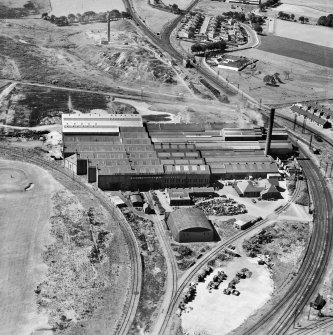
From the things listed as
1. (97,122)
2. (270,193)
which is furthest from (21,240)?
(270,193)

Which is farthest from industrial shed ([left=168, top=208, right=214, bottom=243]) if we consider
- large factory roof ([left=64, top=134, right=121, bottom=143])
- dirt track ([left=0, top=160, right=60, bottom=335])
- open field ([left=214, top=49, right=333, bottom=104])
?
open field ([left=214, top=49, right=333, bottom=104])

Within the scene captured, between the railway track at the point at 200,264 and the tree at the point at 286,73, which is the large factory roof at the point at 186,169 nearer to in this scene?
the railway track at the point at 200,264

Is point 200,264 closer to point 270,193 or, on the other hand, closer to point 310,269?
point 310,269

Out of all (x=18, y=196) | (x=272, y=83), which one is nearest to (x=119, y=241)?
(x=18, y=196)

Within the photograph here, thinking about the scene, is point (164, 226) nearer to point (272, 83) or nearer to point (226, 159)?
point (226, 159)

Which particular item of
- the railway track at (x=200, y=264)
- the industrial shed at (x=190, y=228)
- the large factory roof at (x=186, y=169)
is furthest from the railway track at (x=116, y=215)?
the large factory roof at (x=186, y=169)

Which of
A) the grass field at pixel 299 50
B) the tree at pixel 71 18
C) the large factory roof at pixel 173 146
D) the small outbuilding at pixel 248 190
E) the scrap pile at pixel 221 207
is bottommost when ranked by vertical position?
the scrap pile at pixel 221 207
